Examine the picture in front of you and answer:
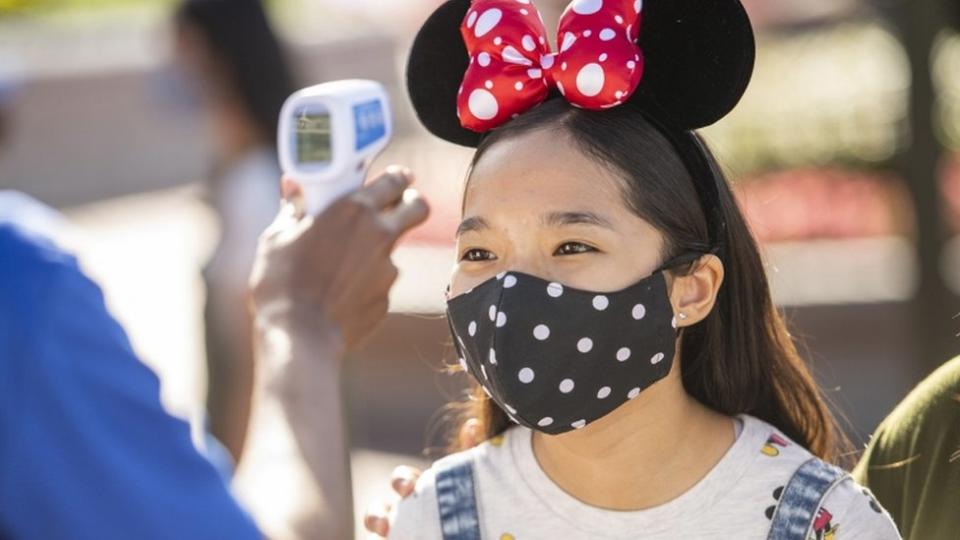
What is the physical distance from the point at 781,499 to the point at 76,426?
1.12 m

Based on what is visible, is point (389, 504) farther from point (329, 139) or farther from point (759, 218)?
point (759, 218)

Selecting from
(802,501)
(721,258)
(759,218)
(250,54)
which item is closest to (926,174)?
(759,218)

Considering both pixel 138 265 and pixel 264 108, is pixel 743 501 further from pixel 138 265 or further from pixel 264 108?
pixel 138 265

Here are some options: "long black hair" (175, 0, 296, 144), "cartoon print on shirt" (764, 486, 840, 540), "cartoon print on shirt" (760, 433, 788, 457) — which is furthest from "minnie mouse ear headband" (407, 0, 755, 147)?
"long black hair" (175, 0, 296, 144)

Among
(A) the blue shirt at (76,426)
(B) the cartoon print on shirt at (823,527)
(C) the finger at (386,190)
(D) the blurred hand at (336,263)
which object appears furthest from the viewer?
(C) the finger at (386,190)

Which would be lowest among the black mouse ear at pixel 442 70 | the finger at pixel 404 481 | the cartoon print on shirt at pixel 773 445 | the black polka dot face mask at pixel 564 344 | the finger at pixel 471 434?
the finger at pixel 471 434

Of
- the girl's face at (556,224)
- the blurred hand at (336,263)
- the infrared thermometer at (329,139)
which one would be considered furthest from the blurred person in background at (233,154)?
the girl's face at (556,224)

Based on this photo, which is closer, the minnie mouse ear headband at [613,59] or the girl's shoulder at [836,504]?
the girl's shoulder at [836,504]

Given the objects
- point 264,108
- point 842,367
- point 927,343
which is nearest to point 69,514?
point 264,108

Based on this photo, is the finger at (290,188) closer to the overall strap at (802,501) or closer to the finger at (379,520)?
the finger at (379,520)

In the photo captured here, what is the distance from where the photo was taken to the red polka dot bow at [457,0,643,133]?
230cm

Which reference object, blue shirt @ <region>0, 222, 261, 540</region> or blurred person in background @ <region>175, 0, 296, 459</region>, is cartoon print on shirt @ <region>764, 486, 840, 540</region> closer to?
blue shirt @ <region>0, 222, 261, 540</region>

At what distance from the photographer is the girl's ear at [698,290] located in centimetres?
239

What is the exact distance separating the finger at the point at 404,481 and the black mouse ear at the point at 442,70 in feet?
1.90
